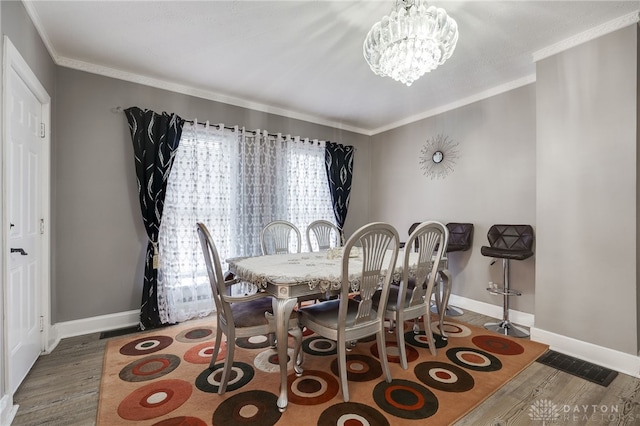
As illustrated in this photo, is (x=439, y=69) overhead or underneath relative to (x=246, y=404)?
overhead

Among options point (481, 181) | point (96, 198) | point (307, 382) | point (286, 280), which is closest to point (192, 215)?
point (96, 198)

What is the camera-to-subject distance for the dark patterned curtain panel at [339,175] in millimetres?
4473

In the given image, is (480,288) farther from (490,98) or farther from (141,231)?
(141,231)

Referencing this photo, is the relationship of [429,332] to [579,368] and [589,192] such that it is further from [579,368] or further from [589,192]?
[589,192]

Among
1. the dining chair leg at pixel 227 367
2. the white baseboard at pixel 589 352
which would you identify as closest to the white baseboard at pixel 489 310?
the white baseboard at pixel 589 352

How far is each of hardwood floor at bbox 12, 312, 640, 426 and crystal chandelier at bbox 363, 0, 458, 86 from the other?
7.03ft

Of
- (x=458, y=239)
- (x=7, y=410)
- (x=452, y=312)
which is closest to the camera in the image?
(x=7, y=410)

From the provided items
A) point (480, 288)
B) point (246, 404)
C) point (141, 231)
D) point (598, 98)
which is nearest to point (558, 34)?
point (598, 98)

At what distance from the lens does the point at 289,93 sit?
140 inches

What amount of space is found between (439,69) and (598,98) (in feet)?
4.23

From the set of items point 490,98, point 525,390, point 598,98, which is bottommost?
point 525,390

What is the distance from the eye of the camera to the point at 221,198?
3494mm

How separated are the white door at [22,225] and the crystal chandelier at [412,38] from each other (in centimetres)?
223

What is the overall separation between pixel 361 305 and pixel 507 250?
1823mm
